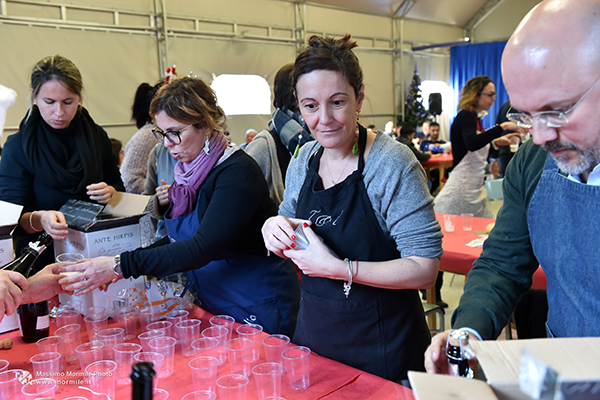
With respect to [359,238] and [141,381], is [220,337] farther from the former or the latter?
[141,381]

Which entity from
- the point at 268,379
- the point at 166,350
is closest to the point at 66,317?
the point at 166,350

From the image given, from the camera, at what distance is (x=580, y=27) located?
92 cm

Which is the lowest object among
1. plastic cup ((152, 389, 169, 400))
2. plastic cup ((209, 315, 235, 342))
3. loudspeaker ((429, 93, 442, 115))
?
plastic cup ((152, 389, 169, 400))

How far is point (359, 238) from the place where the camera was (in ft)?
5.14

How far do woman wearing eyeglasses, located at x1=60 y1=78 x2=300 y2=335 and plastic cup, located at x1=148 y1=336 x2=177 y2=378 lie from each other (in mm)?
447

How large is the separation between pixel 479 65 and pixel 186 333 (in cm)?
1503

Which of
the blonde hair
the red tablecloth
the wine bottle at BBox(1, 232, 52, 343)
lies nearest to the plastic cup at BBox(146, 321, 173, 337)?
the wine bottle at BBox(1, 232, 52, 343)

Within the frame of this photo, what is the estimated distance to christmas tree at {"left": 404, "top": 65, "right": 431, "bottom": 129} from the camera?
1351cm

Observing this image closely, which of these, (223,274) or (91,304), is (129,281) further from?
(223,274)

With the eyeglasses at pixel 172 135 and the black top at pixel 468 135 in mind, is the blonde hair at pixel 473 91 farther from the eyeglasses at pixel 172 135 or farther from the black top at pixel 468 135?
the eyeglasses at pixel 172 135

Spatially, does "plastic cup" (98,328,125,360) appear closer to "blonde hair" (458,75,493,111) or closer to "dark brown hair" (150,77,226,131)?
"dark brown hair" (150,77,226,131)

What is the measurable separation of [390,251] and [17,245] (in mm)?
2063

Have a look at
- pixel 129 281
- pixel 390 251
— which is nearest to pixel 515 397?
pixel 390 251

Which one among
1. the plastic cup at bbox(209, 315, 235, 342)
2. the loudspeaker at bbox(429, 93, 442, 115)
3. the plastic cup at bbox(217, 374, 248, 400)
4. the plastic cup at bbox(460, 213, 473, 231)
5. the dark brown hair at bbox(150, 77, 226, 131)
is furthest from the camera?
the loudspeaker at bbox(429, 93, 442, 115)
